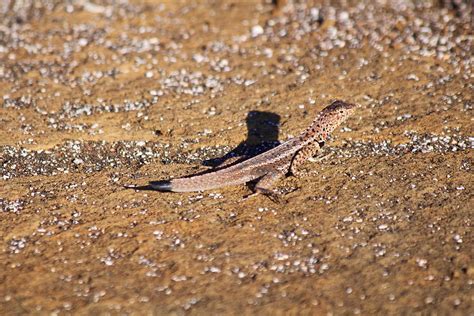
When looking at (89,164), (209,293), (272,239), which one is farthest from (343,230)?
(89,164)

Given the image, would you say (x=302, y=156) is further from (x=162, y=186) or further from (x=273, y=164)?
(x=162, y=186)

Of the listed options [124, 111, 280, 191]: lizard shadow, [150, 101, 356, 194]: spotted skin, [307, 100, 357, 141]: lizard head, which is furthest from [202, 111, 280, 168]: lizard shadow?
[307, 100, 357, 141]: lizard head

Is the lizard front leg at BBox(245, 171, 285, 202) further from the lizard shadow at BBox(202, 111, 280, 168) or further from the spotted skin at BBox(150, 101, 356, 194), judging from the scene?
the lizard shadow at BBox(202, 111, 280, 168)

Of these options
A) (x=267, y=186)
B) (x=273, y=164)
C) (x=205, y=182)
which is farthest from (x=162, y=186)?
(x=273, y=164)

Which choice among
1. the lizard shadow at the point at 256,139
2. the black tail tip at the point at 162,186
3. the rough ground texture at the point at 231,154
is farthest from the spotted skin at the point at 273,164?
the lizard shadow at the point at 256,139

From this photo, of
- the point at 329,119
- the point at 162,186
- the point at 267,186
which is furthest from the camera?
the point at 329,119

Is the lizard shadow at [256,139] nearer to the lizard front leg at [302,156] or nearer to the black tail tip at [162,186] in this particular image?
the lizard front leg at [302,156]

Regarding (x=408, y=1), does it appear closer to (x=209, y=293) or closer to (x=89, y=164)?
(x=89, y=164)
